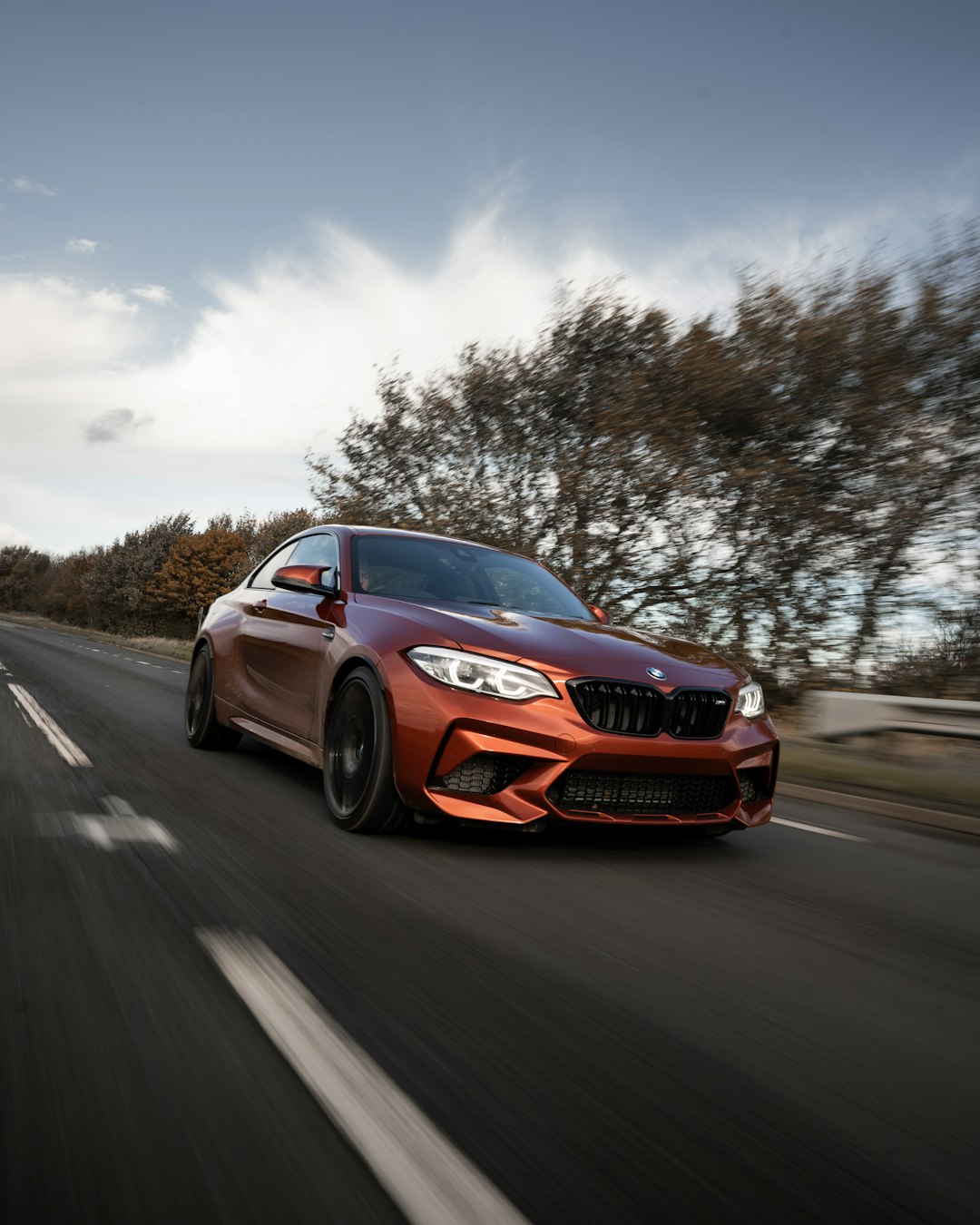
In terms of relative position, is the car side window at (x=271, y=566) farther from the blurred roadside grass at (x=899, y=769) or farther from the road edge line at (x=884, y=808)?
the blurred roadside grass at (x=899, y=769)

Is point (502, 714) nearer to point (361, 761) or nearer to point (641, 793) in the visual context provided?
point (641, 793)

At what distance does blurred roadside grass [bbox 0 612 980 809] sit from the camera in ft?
23.7

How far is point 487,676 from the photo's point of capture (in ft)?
14.5

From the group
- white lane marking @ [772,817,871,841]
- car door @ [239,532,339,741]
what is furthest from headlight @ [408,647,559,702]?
white lane marking @ [772,817,871,841]

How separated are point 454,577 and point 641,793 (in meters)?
1.96

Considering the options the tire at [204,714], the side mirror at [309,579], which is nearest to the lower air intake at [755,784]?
the side mirror at [309,579]

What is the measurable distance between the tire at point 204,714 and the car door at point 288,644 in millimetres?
661

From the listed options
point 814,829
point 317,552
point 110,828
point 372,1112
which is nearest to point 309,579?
point 317,552

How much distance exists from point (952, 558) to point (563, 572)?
5.85 m

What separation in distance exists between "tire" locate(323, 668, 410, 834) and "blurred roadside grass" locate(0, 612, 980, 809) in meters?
4.02

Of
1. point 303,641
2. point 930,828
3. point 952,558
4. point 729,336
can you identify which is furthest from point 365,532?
point 729,336

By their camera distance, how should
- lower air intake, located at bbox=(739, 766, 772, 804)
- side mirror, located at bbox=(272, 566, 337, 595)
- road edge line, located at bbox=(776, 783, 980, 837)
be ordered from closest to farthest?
lower air intake, located at bbox=(739, 766, 772, 804) < side mirror, located at bbox=(272, 566, 337, 595) < road edge line, located at bbox=(776, 783, 980, 837)

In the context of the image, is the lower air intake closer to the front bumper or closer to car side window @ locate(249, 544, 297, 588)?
the front bumper

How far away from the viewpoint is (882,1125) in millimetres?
2178
